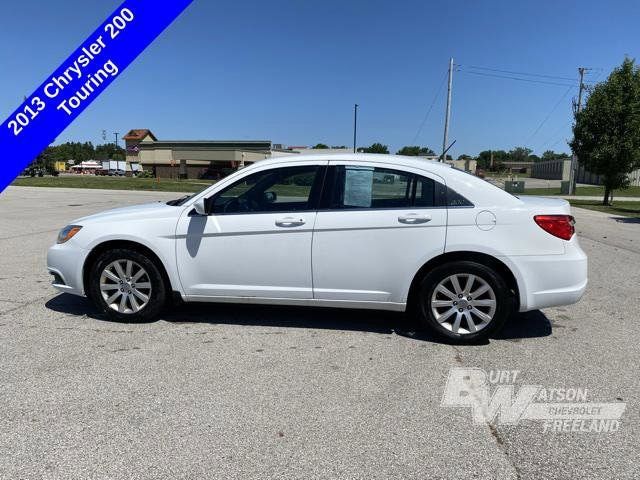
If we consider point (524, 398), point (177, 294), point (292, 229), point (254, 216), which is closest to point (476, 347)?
point (524, 398)

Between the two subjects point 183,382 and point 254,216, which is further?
point 254,216

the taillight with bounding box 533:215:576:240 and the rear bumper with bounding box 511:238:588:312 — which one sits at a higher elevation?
the taillight with bounding box 533:215:576:240

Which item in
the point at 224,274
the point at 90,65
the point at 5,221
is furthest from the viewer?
the point at 5,221

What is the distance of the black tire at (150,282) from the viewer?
185 inches

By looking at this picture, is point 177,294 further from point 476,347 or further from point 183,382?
point 476,347

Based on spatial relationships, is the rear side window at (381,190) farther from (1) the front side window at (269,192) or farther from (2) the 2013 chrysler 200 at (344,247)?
(1) the front side window at (269,192)

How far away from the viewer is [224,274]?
15.1 feet

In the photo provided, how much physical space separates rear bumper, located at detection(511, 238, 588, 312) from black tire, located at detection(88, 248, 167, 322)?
131 inches

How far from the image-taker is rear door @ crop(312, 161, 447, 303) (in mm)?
4324

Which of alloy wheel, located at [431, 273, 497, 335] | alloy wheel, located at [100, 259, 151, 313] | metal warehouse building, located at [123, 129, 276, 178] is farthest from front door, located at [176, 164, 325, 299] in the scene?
metal warehouse building, located at [123, 129, 276, 178]

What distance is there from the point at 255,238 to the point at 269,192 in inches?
19.4

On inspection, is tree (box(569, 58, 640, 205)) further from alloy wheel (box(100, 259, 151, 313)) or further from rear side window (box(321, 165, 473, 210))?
alloy wheel (box(100, 259, 151, 313))

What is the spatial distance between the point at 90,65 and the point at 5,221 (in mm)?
10610

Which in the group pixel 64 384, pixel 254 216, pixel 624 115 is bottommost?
pixel 64 384
